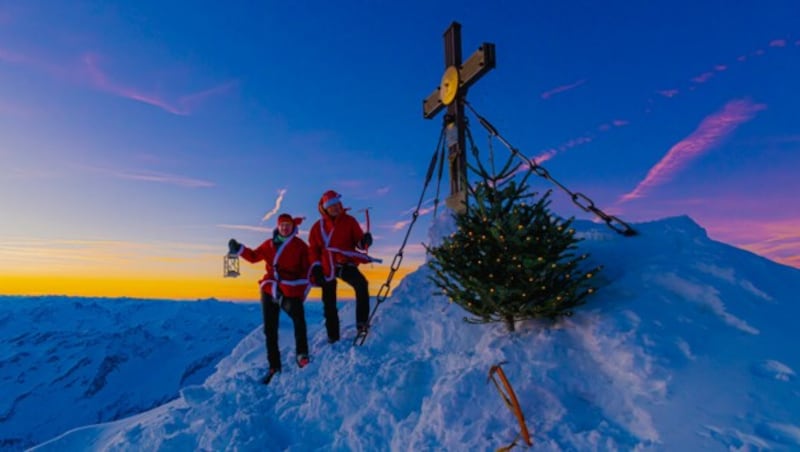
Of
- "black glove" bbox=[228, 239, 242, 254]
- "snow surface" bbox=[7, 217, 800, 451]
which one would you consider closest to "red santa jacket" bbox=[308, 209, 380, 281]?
"black glove" bbox=[228, 239, 242, 254]

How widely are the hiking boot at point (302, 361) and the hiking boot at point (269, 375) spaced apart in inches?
14.9

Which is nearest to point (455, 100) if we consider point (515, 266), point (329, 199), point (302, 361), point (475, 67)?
point (475, 67)

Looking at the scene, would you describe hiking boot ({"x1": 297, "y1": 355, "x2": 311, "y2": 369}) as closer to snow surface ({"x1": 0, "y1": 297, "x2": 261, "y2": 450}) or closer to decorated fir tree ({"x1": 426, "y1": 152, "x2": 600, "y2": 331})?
decorated fir tree ({"x1": 426, "y1": 152, "x2": 600, "y2": 331})

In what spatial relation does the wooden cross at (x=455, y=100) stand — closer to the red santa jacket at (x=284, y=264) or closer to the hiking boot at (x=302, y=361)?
the red santa jacket at (x=284, y=264)

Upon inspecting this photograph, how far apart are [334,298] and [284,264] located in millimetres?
971

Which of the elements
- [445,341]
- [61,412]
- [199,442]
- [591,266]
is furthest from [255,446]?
[61,412]

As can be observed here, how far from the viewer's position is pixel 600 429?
3.35m

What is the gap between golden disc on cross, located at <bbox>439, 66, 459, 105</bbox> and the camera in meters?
7.98

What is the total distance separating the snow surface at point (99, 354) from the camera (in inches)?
4129

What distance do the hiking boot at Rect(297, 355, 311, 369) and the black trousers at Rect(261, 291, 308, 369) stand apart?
0.22 feet

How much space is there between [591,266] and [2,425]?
137841mm

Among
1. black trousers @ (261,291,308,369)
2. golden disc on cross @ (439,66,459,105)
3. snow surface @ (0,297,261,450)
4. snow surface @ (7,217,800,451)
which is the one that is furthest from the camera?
snow surface @ (0,297,261,450)

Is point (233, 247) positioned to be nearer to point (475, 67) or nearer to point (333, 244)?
point (333, 244)

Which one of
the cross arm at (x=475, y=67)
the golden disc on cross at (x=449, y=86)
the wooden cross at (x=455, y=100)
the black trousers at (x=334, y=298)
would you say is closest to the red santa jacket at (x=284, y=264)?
the black trousers at (x=334, y=298)
